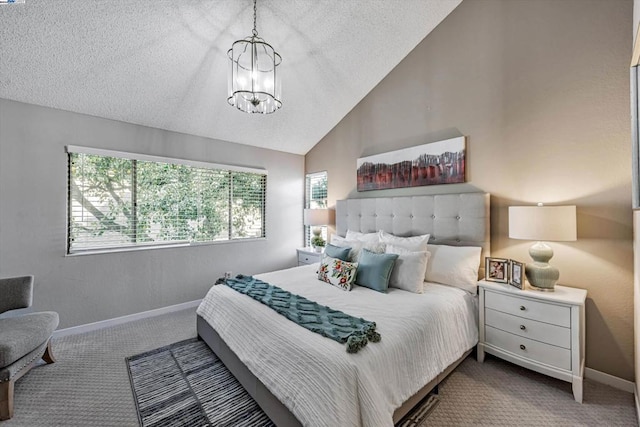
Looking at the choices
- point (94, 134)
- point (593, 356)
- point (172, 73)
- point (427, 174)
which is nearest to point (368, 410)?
point (593, 356)

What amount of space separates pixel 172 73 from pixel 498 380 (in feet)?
13.7

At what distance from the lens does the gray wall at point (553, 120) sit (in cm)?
201

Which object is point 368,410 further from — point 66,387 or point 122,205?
point 122,205

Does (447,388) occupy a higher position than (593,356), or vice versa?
(593,356)

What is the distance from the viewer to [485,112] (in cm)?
268

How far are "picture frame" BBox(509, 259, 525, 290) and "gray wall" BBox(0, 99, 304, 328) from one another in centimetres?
348

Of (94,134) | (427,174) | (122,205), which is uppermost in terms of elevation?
(94,134)

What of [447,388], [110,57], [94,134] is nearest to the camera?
[447,388]

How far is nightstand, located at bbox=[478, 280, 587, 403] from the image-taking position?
188 cm

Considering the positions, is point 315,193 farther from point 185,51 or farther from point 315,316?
point 315,316

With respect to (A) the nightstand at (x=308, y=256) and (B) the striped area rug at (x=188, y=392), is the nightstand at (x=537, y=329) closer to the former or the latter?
(B) the striped area rug at (x=188, y=392)

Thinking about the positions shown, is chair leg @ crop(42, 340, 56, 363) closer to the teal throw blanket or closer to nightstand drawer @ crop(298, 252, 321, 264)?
the teal throw blanket

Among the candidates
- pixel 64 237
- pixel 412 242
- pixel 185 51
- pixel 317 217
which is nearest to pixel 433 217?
pixel 412 242

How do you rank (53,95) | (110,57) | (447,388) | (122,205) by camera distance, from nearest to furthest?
(447,388) → (110,57) → (53,95) → (122,205)
